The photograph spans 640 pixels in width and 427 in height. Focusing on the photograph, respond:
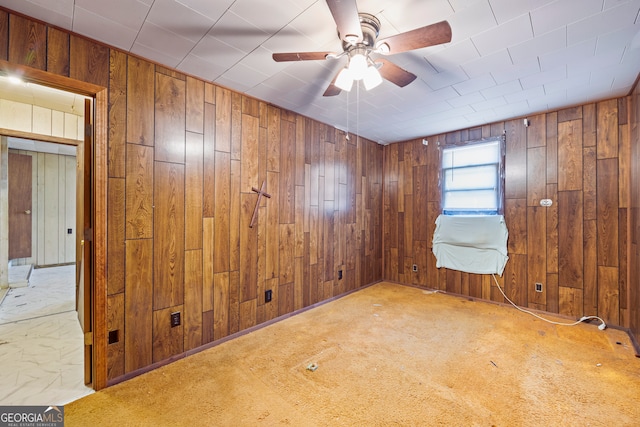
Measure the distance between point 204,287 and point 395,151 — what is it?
3720 millimetres

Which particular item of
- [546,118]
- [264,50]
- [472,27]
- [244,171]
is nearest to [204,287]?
[244,171]

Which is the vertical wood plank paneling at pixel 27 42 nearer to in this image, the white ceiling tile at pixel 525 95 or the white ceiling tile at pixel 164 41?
the white ceiling tile at pixel 164 41

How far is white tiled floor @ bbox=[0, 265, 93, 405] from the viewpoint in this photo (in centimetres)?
190

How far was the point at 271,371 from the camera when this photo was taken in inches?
85.5

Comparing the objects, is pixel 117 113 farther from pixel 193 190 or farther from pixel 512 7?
pixel 512 7

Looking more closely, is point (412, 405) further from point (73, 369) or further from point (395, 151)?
point (395, 151)

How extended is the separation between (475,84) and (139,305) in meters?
3.53

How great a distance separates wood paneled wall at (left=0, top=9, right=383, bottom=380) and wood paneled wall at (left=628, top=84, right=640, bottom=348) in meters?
3.12

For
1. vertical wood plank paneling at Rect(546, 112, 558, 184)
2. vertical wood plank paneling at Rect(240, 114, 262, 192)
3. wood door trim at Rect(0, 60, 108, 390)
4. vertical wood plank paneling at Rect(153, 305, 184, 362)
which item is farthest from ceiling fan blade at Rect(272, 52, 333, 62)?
vertical wood plank paneling at Rect(546, 112, 558, 184)

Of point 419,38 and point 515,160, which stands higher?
point 419,38

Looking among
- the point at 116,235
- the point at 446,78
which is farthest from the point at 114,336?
the point at 446,78

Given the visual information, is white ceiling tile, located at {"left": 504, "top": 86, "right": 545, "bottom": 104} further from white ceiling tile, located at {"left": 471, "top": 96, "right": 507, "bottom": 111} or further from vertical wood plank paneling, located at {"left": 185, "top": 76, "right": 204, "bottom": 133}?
vertical wood plank paneling, located at {"left": 185, "top": 76, "right": 204, "bottom": 133}

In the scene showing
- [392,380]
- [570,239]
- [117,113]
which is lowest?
[392,380]

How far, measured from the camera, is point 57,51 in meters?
1.81
